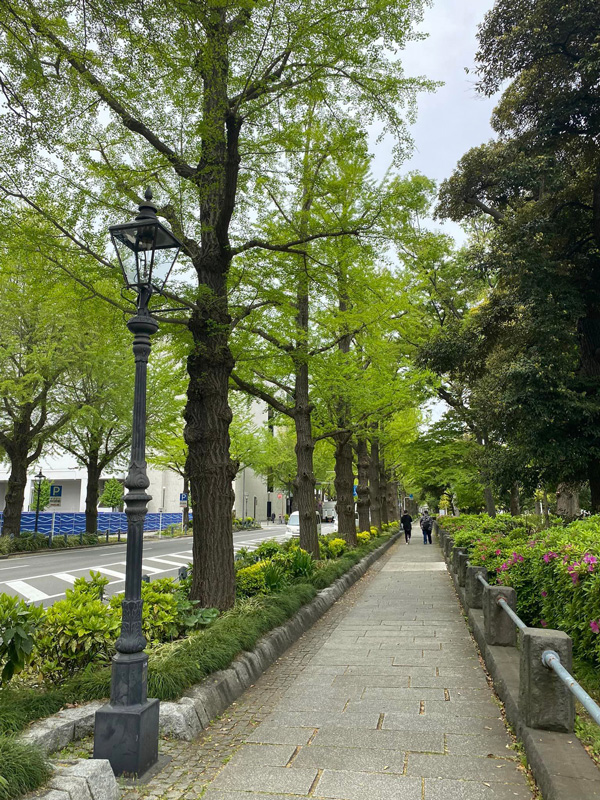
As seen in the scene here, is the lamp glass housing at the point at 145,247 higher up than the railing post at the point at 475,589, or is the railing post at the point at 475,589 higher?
the lamp glass housing at the point at 145,247

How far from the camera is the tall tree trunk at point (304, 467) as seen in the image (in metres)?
13.6

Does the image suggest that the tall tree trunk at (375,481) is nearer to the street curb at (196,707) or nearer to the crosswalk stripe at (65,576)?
the crosswalk stripe at (65,576)

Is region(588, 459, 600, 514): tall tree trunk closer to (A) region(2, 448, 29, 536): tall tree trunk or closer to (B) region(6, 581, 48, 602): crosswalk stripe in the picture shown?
(B) region(6, 581, 48, 602): crosswalk stripe

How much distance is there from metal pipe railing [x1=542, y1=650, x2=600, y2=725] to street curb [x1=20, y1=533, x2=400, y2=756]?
2721 mm

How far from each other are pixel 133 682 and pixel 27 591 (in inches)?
412

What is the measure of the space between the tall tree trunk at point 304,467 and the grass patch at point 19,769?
10405 millimetres

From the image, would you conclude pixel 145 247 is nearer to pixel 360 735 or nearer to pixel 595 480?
pixel 360 735

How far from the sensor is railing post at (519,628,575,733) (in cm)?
389

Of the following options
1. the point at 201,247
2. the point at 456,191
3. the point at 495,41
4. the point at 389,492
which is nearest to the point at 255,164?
the point at 201,247

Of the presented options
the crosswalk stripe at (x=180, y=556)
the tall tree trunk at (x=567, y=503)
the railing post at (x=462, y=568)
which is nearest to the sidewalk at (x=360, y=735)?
the railing post at (x=462, y=568)

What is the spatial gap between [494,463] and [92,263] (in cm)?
1214

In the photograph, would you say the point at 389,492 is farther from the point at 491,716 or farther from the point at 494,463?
the point at 491,716

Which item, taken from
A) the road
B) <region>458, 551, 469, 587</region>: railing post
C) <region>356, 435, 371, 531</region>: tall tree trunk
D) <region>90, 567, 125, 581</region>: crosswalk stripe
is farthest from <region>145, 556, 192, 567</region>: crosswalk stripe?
<region>458, 551, 469, 587</region>: railing post

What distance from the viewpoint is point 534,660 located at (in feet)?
13.0
